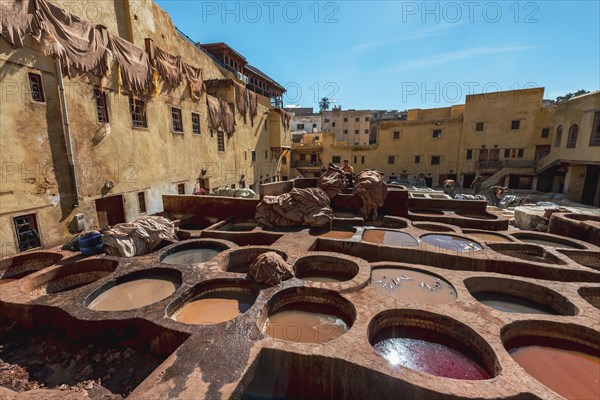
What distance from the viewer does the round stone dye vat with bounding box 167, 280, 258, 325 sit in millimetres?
5324

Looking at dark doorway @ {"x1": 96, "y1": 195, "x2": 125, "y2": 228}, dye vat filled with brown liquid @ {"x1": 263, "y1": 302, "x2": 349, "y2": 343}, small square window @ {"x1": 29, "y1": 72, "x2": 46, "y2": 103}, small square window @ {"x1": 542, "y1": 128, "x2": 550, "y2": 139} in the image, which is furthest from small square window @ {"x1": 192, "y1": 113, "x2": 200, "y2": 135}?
small square window @ {"x1": 542, "y1": 128, "x2": 550, "y2": 139}

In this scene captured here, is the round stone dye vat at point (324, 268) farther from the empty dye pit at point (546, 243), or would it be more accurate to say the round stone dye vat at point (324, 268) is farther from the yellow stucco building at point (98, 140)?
the yellow stucco building at point (98, 140)

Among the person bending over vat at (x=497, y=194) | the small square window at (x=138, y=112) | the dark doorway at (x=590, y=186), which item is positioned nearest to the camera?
the small square window at (x=138, y=112)

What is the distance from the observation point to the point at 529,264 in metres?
6.87

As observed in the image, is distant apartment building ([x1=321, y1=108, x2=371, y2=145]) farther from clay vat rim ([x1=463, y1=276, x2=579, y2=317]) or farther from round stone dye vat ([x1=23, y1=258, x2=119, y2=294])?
round stone dye vat ([x1=23, y1=258, x2=119, y2=294])

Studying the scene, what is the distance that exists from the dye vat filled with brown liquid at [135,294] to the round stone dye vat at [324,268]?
314 centimetres

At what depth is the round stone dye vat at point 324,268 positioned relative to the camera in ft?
23.2

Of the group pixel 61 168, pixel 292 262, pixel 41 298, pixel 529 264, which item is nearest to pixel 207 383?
pixel 292 262

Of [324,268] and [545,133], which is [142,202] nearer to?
[324,268]

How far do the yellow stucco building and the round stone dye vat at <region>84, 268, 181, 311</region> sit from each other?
4453mm

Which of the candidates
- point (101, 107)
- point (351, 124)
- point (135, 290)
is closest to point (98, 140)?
point (101, 107)

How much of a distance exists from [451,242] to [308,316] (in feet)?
19.7

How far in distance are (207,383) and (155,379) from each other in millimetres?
687

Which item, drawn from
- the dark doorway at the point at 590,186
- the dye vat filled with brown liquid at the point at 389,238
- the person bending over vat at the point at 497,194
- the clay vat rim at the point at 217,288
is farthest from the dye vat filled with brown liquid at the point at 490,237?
the dark doorway at the point at 590,186
